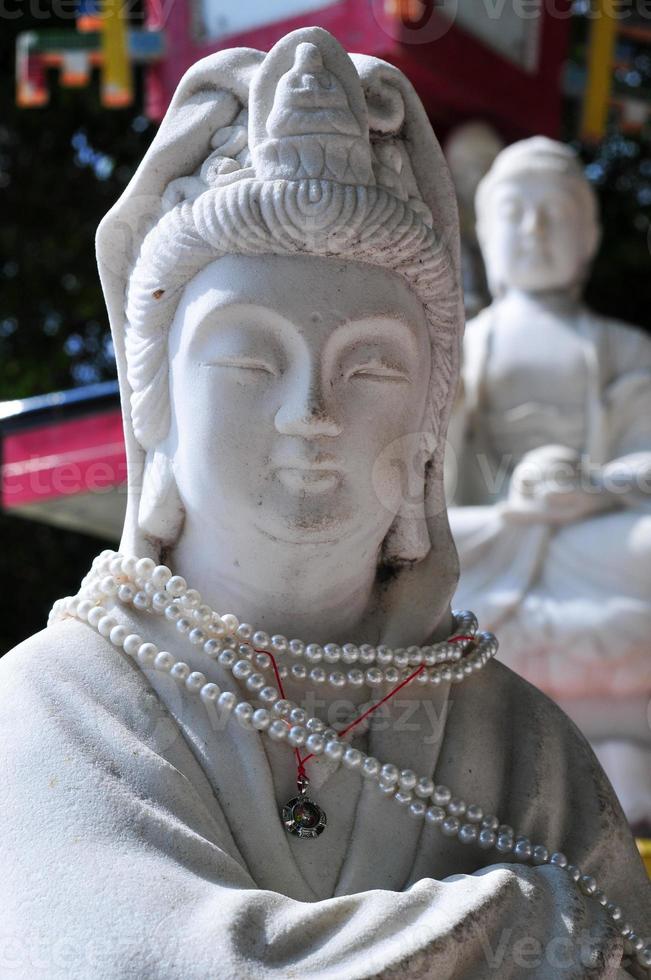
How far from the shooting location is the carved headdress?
87.3 inches

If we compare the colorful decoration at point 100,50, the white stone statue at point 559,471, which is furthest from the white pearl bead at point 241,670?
the colorful decoration at point 100,50

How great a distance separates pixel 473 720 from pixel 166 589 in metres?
0.46

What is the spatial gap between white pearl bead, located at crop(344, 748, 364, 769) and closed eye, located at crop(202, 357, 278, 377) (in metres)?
0.49

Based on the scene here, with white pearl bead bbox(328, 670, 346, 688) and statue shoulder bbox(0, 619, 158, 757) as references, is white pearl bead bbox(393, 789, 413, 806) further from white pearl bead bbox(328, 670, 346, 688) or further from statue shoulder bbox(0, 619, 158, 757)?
statue shoulder bbox(0, 619, 158, 757)

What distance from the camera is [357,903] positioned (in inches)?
76.0

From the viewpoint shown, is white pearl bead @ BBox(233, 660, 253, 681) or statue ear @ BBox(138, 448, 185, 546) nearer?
white pearl bead @ BBox(233, 660, 253, 681)

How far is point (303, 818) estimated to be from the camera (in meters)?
2.14

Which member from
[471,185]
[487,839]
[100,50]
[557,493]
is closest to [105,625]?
[487,839]

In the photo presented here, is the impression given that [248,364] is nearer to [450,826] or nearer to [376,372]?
[376,372]

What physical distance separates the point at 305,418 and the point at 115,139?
26.7 feet

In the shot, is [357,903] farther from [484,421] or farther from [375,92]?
[484,421]

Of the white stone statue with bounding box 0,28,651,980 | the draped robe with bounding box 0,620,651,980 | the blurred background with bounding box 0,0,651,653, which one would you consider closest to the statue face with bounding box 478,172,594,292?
the blurred background with bounding box 0,0,651,653

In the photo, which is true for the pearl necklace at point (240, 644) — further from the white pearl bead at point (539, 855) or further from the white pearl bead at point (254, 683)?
the white pearl bead at point (539, 855)

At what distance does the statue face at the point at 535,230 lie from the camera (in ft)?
19.4
